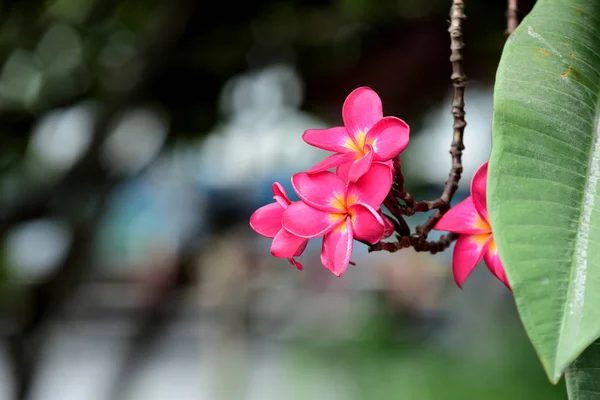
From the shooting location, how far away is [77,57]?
1853 millimetres

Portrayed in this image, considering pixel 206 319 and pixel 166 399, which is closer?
pixel 166 399

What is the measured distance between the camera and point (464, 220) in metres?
0.41

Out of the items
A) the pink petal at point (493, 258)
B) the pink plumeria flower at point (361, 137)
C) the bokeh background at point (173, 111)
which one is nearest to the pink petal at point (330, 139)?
the pink plumeria flower at point (361, 137)

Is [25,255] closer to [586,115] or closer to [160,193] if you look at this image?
[160,193]

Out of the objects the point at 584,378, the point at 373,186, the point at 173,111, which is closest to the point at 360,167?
the point at 373,186

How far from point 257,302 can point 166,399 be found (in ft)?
5.98

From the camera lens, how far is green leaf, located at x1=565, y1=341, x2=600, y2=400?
12.9 inches

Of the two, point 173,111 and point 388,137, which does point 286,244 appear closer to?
point 388,137

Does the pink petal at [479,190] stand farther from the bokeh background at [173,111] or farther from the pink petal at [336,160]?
the bokeh background at [173,111]

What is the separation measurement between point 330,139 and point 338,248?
0.23 ft

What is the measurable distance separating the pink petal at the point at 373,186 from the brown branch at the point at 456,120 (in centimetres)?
→ 5

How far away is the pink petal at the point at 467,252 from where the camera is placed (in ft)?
1.38

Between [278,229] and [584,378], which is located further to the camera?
[278,229]

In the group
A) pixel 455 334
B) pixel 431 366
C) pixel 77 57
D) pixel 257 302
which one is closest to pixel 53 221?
Answer: pixel 77 57
